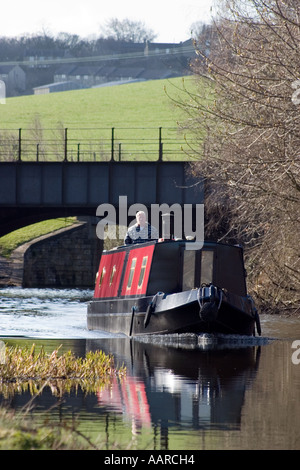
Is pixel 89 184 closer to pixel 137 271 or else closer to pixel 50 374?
pixel 137 271

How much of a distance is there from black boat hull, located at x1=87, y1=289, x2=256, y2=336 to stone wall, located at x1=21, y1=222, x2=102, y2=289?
1461 inches

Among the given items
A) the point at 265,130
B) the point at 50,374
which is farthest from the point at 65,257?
the point at 50,374

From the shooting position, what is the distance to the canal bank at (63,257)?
188ft

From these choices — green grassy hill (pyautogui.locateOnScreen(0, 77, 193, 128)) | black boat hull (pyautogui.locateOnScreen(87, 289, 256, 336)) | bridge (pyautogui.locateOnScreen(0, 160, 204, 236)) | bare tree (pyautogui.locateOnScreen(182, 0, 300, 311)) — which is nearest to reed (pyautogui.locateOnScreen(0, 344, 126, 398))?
bare tree (pyautogui.locateOnScreen(182, 0, 300, 311))

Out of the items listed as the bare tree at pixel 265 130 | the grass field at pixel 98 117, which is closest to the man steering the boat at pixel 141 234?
the bare tree at pixel 265 130

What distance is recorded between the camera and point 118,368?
47.1 feet

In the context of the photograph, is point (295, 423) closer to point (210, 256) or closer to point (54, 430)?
point (54, 430)

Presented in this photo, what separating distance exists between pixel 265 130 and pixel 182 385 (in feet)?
19.6

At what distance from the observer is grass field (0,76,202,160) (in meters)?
70.7

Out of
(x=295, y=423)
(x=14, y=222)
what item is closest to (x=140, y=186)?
(x=14, y=222)

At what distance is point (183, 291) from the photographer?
19844mm

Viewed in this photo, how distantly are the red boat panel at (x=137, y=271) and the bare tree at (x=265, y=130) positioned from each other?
2295mm

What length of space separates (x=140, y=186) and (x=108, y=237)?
17.6 metres
